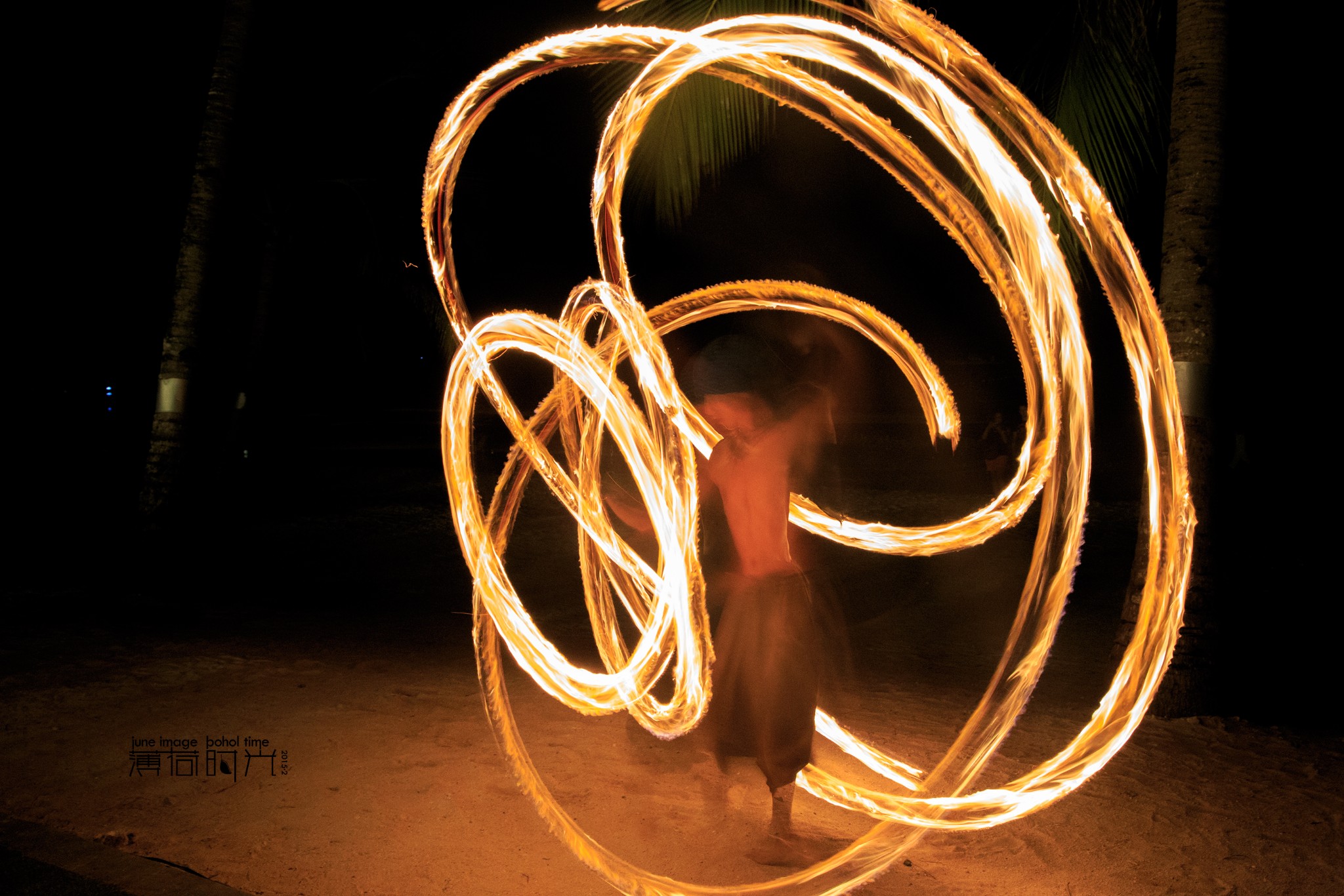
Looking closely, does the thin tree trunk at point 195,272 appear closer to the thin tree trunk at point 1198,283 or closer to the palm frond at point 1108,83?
the palm frond at point 1108,83

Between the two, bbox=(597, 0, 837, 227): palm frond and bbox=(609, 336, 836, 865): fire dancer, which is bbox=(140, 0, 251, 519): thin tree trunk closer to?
bbox=(597, 0, 837, 227): palm frond

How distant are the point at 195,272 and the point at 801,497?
256 inches

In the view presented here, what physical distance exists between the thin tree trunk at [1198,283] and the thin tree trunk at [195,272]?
25.0ft

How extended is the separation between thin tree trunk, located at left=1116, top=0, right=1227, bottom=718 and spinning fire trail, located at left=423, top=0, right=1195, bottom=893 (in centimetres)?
106

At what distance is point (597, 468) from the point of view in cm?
575

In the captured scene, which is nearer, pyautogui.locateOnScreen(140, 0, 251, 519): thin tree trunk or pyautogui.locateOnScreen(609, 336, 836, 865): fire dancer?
pyautogui.locateOnScreen(609, 336, 836, 865): fire dancer

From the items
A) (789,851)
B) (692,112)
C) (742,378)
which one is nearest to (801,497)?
(742,378)

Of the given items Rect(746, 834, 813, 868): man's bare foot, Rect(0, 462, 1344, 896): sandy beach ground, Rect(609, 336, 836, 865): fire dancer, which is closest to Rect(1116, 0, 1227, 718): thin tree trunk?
Rect(0, 462, 1344, 896): sandy beach ground

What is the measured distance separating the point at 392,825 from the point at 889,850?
198 centimetres

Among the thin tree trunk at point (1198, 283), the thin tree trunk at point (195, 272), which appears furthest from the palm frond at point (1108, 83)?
the thin tree trunk at point (195, 272)

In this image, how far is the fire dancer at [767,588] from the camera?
394cm

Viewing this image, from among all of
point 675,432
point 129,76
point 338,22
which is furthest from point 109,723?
point 338,22

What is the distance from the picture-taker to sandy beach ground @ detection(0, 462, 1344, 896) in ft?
12.5

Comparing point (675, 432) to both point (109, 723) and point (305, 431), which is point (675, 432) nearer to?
point (109, 723)
